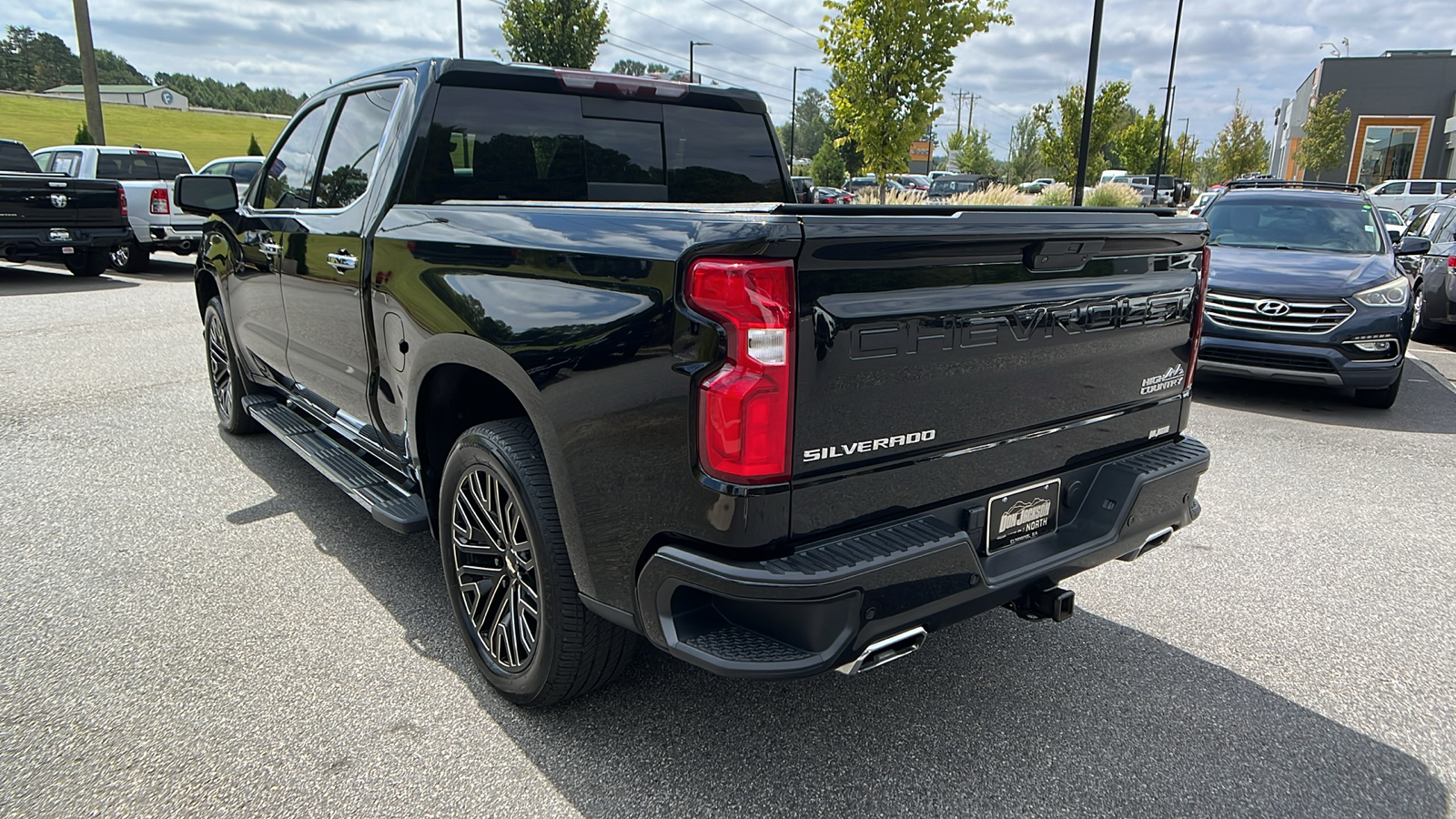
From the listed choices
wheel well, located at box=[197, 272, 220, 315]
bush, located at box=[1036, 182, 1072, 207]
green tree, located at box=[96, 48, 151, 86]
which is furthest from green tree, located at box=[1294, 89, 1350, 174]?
green tree, located at box=[96, 48, 151, 86]

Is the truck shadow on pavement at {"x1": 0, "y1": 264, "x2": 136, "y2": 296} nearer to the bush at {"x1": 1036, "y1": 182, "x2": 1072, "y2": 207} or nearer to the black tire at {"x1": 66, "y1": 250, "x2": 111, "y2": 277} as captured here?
the black tire at {"x1": 66, "y1": 250, "x2": 111, "y2": 277}

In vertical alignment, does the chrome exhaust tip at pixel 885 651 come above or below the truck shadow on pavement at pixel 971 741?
above

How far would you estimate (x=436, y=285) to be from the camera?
2865 millimetres

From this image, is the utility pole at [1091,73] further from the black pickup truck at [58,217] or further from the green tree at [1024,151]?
the green tree at [1024,151]

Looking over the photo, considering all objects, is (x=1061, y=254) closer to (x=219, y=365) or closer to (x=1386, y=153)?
(x=219, y=365)

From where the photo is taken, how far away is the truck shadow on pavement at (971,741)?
245cm

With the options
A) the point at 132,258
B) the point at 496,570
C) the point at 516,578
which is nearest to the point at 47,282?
the point at 132,258

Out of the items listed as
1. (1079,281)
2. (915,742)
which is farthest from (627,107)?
(915,742)

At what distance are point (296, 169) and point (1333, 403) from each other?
25.0 ft

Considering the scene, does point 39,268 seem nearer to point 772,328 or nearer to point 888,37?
point 888,37

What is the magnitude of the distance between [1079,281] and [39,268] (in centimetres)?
1893

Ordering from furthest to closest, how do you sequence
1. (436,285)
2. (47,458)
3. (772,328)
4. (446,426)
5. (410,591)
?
(47,458) → (410,591) → (446,426) → (436,285) → (772,328)

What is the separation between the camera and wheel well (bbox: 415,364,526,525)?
9.91 ft

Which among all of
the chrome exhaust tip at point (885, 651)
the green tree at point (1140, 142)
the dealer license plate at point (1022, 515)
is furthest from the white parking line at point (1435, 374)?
the green tree at point (1140, 142)
